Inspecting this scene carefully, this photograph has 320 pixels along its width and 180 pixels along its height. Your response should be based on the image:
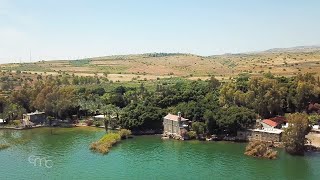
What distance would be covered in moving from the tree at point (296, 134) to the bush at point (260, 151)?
2.30 m

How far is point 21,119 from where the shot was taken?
253 feet

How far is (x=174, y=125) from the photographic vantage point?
62156 mm

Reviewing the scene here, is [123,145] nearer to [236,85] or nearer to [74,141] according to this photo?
[74,141]

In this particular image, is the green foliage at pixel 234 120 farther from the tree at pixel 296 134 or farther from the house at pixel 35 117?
the house at pixel 35 117

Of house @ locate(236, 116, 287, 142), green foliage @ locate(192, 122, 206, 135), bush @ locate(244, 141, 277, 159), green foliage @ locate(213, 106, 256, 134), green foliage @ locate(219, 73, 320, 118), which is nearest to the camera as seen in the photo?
bush @ locate(244, 141, 277, 159)

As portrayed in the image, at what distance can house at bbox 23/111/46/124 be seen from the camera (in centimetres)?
7550

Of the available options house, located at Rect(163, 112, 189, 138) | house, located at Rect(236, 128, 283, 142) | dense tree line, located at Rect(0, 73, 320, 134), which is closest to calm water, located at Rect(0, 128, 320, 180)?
house, located at Rect(163, 112, 189, 138)

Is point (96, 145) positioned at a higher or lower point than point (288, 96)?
lower

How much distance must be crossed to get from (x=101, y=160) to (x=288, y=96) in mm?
34758

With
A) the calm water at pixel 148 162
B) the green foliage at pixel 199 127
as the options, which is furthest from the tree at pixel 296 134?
the green foliage at pixel 199 127

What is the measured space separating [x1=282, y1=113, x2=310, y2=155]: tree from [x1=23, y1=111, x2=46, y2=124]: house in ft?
147

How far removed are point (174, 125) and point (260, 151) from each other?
1585cm

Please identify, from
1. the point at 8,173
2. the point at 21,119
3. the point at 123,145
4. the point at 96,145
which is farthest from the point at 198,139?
the point at 21,119

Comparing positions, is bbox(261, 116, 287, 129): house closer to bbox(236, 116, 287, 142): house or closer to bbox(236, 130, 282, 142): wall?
bbox(236, 116, 287, 142): house
